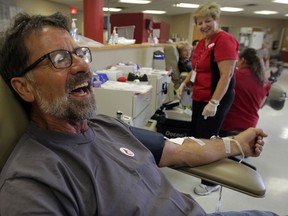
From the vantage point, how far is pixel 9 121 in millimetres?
718

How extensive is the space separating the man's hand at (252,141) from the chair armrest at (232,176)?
144mm

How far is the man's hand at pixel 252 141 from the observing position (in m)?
1.11

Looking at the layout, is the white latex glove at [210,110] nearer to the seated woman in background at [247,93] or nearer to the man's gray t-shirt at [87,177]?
the seated woman in background at [247,93]

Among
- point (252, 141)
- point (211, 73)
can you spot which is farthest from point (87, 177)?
point (211, 73)

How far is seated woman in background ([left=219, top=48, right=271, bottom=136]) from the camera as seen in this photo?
192 cm

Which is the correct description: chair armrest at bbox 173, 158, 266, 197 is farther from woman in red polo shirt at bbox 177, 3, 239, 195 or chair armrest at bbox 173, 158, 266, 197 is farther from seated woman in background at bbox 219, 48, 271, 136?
seated woman in background at bbox 219, 48, 271, 136

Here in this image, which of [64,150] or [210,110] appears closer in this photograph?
[64,150]

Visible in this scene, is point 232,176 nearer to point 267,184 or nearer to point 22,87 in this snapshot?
point 22,87

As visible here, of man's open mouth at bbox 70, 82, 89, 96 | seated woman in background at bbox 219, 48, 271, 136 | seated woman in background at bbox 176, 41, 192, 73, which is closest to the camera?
man's open mouth at bbox 70, 82, 89, 96

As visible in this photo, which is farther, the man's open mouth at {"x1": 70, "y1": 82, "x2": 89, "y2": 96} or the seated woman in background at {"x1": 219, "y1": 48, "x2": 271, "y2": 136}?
the seated woman in background at {"x1": 219, "y1": 48, "x2": 271, "y2": 136}

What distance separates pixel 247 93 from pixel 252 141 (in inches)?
35.7

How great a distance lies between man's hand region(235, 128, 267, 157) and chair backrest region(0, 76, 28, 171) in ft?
2.98

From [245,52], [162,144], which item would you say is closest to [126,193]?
[162,144]

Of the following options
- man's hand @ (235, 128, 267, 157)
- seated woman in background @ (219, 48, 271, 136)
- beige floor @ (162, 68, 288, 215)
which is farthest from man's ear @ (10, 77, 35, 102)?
seated woman in background @ (219, 48, 271, 136)
